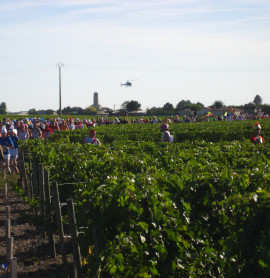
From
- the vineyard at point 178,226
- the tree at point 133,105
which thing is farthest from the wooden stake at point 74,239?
the tree at point 133,105

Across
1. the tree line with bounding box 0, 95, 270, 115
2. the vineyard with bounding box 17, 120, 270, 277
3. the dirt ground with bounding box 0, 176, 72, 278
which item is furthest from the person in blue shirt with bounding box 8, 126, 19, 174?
the tree line with bounding box 0, 95, 270, 115

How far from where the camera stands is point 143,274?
4.21 m

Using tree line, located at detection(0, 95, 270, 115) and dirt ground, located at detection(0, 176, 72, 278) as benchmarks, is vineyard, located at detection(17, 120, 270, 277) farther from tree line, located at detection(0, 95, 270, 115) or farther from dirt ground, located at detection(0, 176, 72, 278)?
tree line, located at detection(0, 95, 270, 115)

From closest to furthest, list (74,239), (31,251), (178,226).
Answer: (178,226) → (74,239) → (31,251)

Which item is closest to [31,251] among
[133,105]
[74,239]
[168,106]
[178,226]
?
[74,239]

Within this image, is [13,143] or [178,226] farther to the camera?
[13,143]

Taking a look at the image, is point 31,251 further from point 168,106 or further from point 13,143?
point 168,106

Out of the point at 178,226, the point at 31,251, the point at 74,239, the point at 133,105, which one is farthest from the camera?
the point at 133,105

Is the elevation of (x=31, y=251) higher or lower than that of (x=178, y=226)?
lower

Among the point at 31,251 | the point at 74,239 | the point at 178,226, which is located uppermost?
the point at 178,226

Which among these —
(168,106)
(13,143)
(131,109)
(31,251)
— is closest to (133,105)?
(131,109)

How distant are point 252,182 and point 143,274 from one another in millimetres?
2203

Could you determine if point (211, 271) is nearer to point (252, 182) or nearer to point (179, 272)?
point (179, 272)

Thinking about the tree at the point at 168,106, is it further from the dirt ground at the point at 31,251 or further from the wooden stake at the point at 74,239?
the wooden stake at the point at 74,239
